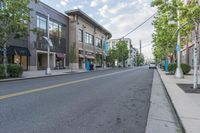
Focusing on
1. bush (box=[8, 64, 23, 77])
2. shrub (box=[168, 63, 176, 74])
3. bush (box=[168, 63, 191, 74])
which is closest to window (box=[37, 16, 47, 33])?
bush (box=[8, 64, 23, 77])

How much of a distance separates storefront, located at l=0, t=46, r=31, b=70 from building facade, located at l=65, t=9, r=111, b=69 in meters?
10.8

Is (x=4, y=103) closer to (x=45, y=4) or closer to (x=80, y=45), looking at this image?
(x=45, y=4)

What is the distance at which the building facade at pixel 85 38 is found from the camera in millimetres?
49656

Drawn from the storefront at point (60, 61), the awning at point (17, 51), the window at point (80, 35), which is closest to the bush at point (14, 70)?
the awning at point (17, 51)

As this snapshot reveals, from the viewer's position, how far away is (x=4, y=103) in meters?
7.84

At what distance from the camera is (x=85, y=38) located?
5609cm

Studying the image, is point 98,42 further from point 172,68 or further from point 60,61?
point 172,68

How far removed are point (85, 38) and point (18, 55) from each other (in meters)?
25.6

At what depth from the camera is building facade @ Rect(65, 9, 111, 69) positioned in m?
49.7

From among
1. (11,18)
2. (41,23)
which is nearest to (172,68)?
(11,18)

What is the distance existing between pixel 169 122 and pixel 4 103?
18.9 ft

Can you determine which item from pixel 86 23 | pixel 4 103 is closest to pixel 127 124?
pixel 4 103

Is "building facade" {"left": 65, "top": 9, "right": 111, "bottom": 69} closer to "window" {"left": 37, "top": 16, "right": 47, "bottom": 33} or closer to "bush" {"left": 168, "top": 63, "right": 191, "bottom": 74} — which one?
"window" {"left": 37, "top": 16, "right": 47, "bottom": 33}

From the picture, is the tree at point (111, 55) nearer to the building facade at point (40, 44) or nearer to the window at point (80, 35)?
the window at point (80, 35)
